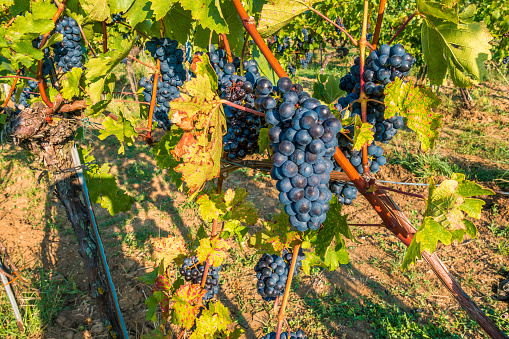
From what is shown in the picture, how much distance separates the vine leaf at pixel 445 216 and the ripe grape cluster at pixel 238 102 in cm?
65

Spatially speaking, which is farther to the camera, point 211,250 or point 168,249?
point 168,249

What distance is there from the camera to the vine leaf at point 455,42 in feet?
3.09

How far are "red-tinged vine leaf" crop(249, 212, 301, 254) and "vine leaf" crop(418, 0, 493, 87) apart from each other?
2.85 ft

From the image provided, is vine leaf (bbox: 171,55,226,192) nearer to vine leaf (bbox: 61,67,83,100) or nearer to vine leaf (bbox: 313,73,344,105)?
vine leaf (bbox: 313,73,344,105)

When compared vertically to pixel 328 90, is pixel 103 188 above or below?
below

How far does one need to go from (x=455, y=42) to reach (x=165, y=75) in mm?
1377

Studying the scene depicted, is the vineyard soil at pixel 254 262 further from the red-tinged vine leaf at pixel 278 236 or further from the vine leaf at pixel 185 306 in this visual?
the red-tinged vine leaf at pixel 278 236

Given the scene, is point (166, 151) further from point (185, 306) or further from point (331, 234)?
point (331, 234)

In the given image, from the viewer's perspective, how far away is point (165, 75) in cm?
173

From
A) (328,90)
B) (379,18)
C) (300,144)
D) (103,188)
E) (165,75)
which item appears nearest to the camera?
(300,144)

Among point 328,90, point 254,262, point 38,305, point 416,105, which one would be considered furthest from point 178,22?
point 38,305

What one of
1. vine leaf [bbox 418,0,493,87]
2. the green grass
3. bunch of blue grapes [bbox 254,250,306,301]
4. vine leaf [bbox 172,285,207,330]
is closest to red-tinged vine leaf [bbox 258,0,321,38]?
vine leaf [bbox 418,0,493,87]

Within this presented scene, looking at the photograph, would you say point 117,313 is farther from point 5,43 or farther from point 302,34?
point 302,34

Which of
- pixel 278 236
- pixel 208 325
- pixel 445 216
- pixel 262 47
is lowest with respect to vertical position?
pixel 208 325
